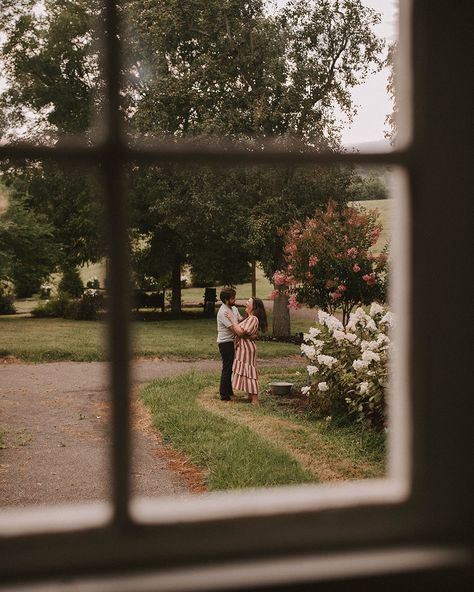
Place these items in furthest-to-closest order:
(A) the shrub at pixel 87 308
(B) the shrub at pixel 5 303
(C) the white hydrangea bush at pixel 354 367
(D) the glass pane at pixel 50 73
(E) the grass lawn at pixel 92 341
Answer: (B) the shrub at pixel 5 303, (A) the shrub at pixel 87 308, (E) the grass lawn at pixel 92 341, (D) the glass pane at pixel 50 73, (C) the white hydrangea bush at pixel 354 367

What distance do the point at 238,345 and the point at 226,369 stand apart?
1.10 ft

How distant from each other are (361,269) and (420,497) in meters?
10.0

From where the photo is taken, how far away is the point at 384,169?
87 cm

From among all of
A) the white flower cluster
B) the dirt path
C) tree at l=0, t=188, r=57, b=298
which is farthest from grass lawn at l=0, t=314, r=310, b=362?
the dirt path

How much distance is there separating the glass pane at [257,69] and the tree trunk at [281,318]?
3485 millimetres

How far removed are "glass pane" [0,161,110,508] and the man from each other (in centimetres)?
129

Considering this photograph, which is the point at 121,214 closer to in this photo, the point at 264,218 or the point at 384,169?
the point at 384,169

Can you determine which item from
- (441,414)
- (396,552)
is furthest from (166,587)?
(441,414)

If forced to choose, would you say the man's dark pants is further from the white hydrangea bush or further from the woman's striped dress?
the white hydrangea bush

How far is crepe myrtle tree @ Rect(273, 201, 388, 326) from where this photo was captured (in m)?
10.6

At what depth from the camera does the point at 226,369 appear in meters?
7.23

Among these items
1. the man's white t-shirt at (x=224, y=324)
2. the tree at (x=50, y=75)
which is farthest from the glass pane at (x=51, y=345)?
the man's white t-shirt at (x=224, y=324)

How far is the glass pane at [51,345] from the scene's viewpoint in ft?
14.5

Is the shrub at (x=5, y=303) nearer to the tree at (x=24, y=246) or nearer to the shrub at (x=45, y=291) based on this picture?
the shrub at (x=45, y=291)
